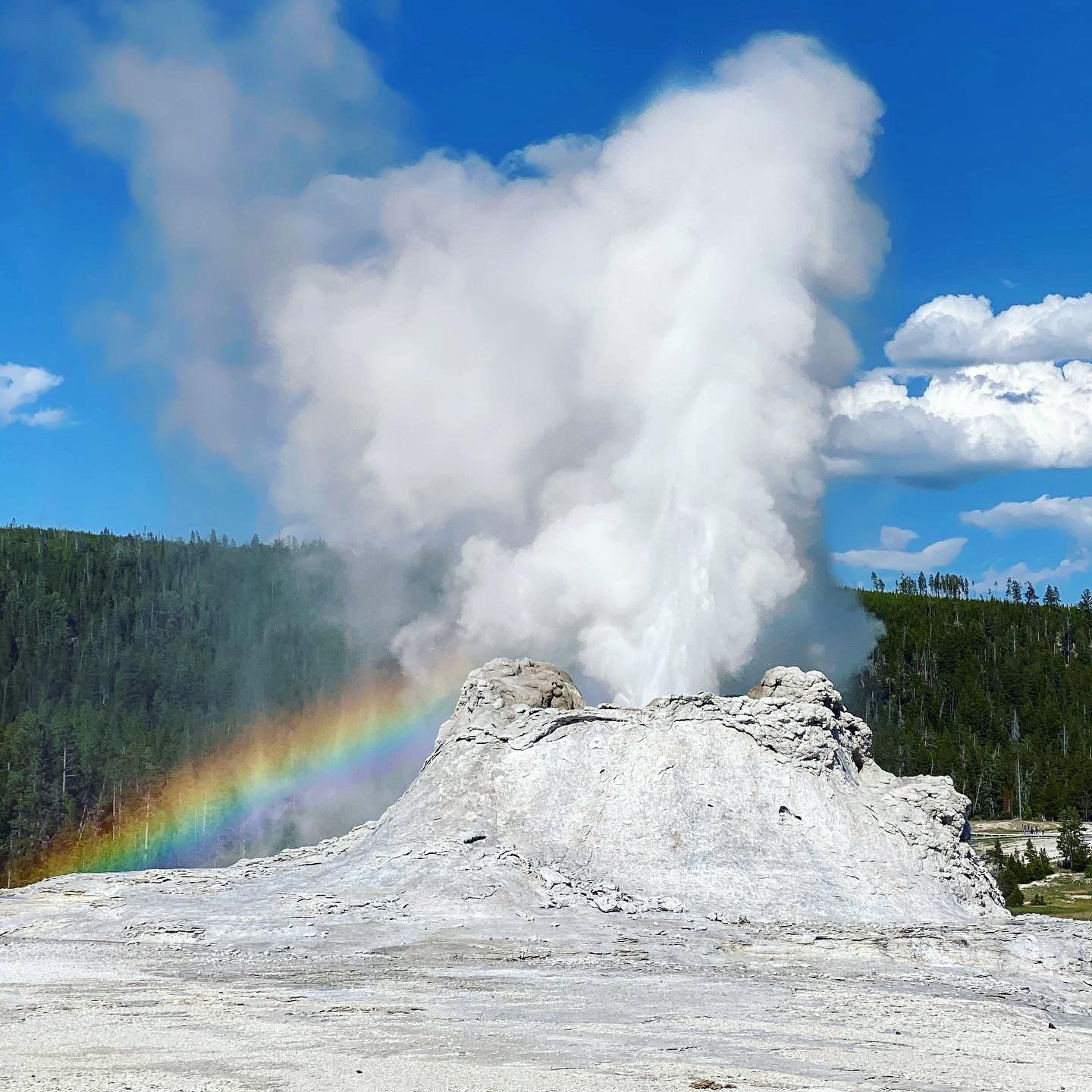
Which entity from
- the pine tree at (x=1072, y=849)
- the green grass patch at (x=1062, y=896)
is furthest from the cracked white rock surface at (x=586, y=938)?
the pine tree at (x=1072, y=849)

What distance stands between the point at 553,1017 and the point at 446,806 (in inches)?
597

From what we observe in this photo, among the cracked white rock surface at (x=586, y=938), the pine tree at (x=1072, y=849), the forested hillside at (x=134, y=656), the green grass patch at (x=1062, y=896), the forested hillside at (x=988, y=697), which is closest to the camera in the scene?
the cracked white rock surface at (x=586, y=938)

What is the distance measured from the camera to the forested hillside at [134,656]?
95.2m

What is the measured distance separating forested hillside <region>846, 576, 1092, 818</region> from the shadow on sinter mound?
70.6m

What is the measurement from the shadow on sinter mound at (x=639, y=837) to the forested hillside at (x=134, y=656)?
54.5 m

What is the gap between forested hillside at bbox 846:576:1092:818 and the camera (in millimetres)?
110500

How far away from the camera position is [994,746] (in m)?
130

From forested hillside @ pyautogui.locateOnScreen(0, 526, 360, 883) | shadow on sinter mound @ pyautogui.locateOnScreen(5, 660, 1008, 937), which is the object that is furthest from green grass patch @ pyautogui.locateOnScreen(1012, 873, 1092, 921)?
forested hillside @ pyautogui.locateOnScreen(0, 526, 360, 883)

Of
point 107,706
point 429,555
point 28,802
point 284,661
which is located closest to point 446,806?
point 429,555

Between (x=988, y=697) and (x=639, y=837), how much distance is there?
11861 centimetres

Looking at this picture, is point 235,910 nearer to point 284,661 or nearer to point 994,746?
point 284,661

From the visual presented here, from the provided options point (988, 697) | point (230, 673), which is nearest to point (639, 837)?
point (230, 673)

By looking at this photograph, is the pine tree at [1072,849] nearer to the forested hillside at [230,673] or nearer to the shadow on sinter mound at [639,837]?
the forested hillside at [230,673]

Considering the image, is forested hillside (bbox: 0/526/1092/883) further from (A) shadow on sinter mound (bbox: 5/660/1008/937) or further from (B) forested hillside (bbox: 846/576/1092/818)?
(A) shadow on sinter mound (bbox: 5/660/1008/937)
